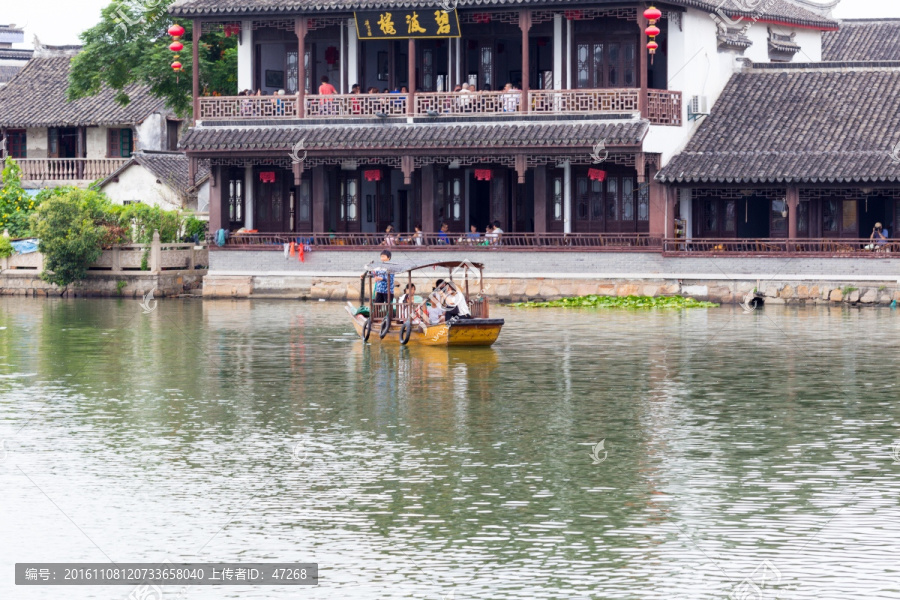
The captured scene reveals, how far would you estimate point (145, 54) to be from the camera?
45875mm

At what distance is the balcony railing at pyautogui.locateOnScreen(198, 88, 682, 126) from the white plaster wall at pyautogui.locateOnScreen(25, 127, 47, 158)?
15012 millimetres

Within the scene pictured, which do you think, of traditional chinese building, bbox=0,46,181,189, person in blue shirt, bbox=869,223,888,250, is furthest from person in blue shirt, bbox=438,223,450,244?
traditional chinese building, bbox=0,46,181,189

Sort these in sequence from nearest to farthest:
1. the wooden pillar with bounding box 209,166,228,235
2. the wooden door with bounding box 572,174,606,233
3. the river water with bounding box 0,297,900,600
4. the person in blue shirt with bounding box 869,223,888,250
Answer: the river water with bounding box 0,297,900,600 < the person in blue shirt with bounding box 869,223,888,250 < the wooden door with bounding box 572,174,606,233 < the wooden pillar with bounding box 209,166,228,235

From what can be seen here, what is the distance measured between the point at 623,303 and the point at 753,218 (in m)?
4.73

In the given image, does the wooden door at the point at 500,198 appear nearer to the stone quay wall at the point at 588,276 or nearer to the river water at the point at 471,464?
the stone quay wall at the point at 588,276

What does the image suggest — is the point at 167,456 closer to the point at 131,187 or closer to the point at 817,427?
the point at 817,427

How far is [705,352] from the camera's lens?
87.4 feet

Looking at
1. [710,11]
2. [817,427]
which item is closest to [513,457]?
[817,427]

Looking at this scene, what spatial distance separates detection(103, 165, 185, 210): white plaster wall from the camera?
5078 cm

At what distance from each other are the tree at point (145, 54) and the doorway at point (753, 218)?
621 inches

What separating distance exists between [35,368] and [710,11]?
77.7 feet

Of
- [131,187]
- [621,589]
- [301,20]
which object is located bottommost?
[621,589]

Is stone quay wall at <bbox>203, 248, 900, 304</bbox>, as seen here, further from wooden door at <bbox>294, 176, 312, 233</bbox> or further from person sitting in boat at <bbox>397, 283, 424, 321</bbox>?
person sitting in boat at <bbox>397, 283, 424, 321</bbox>

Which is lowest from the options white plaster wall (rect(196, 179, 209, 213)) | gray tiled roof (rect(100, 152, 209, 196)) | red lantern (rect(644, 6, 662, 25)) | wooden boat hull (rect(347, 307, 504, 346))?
wooden boat hull (rect(347, 307, 504, 346))
